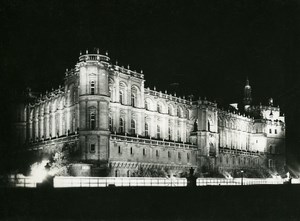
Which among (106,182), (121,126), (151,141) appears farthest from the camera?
(151,141)

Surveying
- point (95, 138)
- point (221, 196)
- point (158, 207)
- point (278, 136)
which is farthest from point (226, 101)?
point (158, 207)

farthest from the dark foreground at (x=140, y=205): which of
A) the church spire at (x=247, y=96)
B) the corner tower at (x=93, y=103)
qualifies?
the church spire at (x=247, y=96)

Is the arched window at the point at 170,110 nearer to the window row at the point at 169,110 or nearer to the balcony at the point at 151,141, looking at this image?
the window row at the point at 169,110

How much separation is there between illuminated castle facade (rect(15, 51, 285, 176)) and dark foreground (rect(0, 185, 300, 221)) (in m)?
23.8

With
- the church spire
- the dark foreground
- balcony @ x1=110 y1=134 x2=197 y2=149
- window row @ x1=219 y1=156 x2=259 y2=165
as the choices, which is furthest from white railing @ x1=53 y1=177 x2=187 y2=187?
the church spire

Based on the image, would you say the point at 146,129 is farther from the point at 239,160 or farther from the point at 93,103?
the point at 239,160

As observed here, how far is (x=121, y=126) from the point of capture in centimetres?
7612

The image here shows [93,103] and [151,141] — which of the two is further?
[151,141]

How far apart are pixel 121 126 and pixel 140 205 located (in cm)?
3663

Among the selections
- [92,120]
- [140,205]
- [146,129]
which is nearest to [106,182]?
[140,205]

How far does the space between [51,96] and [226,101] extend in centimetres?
7267

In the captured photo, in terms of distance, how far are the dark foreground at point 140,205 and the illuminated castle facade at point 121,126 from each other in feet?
78.1

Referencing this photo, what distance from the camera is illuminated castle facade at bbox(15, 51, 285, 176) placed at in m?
68.2

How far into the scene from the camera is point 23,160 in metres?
82.6
